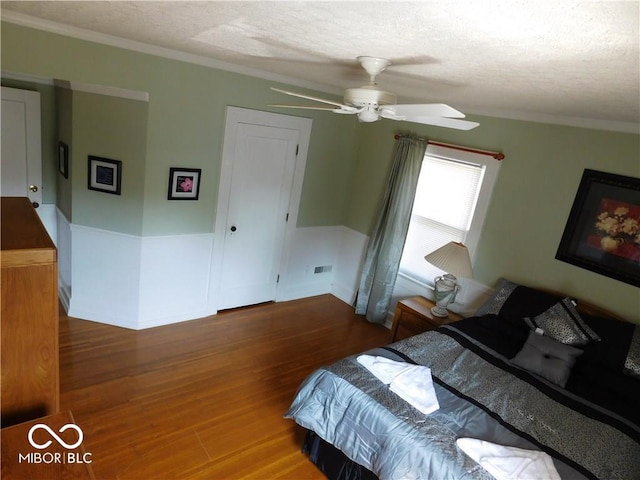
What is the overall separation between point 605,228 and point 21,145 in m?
4.91

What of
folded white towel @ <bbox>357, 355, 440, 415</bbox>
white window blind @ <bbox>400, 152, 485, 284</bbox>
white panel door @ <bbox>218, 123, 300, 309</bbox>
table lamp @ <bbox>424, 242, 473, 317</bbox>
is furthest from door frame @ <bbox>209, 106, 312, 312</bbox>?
folded white towel @ <bbox>357, 355, 440, 415</bbox>

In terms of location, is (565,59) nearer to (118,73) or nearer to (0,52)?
(118,73)

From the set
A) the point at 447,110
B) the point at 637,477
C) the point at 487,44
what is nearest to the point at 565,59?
the point at 487,44

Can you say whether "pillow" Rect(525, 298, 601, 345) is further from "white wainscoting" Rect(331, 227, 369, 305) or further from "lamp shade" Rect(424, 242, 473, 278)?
"white wainscoting" Rect(331, 227, 369, 305)

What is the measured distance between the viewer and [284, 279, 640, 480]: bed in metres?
1.97

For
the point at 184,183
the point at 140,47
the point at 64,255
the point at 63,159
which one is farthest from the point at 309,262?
the point at 140,47

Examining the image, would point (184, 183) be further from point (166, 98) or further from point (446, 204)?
point (446, 204)

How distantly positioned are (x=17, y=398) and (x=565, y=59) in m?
1.99

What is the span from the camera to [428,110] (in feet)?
6.02

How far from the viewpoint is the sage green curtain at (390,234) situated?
4.09 metres

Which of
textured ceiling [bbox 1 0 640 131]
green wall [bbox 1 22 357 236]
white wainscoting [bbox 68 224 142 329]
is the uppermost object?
textured ceiling [bbox 1 0 640 131]

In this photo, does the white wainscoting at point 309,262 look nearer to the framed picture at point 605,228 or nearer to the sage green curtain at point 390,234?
the sage green curtain at point 390,234

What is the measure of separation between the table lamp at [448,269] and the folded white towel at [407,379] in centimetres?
119

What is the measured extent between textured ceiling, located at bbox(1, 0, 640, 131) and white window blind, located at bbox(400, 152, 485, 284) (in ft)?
2.91
